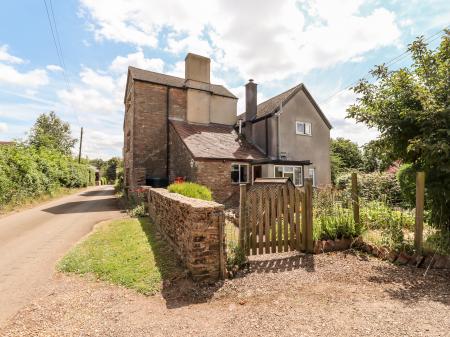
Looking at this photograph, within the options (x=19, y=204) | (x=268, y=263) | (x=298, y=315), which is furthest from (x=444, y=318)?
(x=19, y=204)

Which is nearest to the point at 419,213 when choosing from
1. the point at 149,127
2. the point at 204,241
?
the point at 204,241

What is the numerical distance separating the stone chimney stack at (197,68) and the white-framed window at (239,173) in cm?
844

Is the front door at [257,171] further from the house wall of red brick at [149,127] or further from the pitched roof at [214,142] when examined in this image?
the house wall of red brick at [149,127]

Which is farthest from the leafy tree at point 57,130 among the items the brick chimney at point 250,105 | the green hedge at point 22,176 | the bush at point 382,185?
the bush at point 382,185

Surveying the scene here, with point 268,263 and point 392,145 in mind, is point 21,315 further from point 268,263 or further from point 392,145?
point 392,145

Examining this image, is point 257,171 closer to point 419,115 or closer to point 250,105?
point 250,105

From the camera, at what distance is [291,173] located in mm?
17578

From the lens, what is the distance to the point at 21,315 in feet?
12.2

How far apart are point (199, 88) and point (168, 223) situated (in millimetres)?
15531

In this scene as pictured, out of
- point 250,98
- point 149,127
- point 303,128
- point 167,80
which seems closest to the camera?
point 149,127

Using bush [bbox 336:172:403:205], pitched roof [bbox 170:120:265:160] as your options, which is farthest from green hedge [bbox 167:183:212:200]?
bush [bbox 336:172:403:205]

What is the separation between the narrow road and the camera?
4.44 meters

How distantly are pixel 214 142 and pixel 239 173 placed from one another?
298 cm

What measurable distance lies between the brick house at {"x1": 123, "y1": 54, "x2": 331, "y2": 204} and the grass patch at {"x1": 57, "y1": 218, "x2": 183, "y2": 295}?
7796 millimetres
